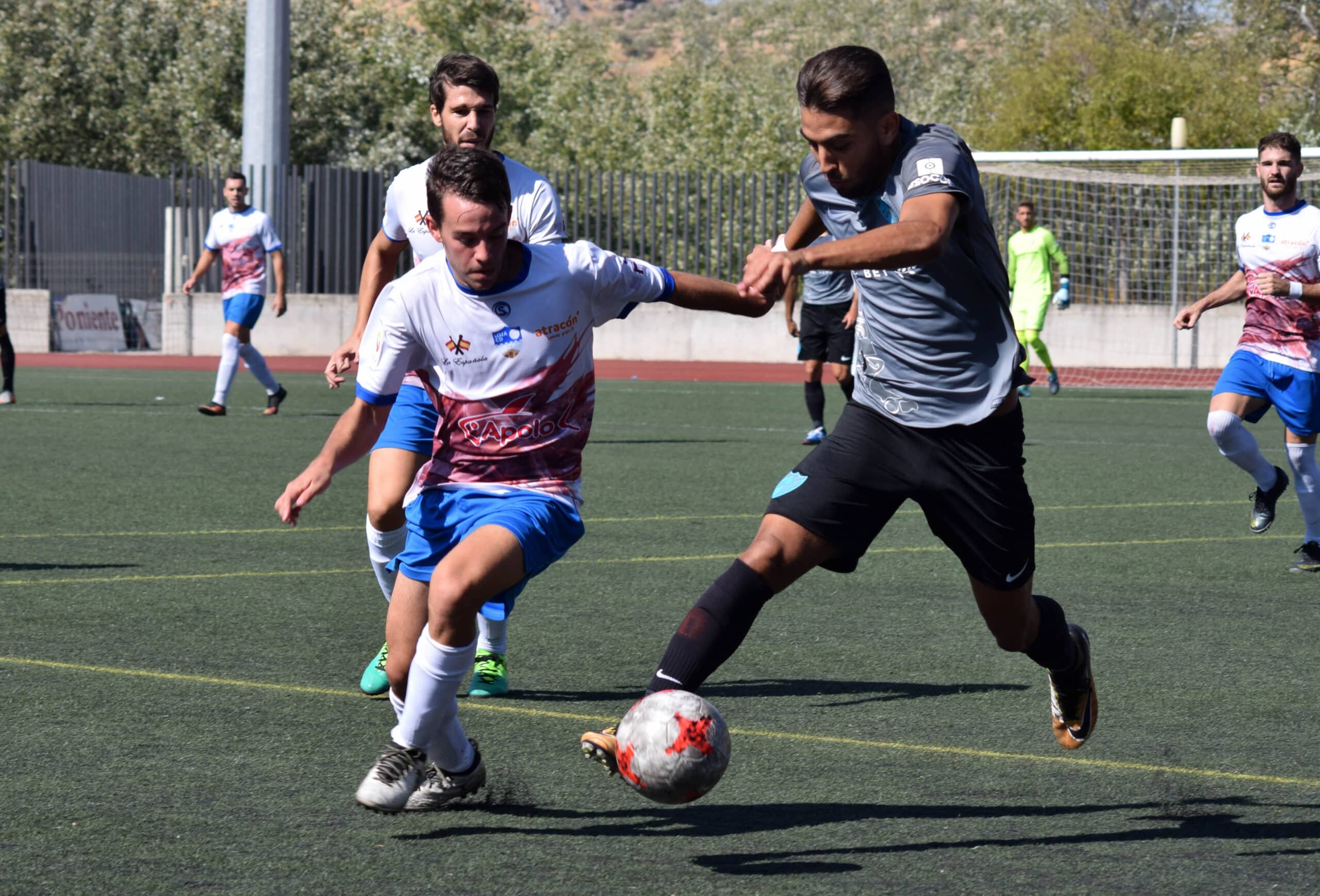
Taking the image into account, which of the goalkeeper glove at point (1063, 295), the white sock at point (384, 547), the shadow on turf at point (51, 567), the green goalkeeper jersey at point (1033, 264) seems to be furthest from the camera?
the goalkeeper glove at point (1063, 295)

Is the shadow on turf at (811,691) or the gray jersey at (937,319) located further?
the shadow on turf at (811,691)

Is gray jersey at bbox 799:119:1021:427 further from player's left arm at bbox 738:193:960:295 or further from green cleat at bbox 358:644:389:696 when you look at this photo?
green cleat at bbox 358:644:389:696

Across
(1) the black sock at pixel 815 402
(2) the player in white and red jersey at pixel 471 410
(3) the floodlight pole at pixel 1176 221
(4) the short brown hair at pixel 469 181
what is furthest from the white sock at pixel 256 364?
(3) the floodlight pole at pixel 1176 221

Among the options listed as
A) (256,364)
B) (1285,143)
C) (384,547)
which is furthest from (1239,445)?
(256,364)

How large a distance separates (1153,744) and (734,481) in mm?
7085

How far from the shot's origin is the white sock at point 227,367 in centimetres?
1612

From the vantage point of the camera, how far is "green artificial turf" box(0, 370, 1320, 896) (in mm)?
3889

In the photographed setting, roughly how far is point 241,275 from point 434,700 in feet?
42.0

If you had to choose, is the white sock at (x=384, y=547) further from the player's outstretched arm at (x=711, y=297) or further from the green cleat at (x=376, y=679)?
the player's outstretched arm at (x=711, y=297)

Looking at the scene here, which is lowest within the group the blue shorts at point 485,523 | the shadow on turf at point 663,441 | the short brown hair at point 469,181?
the shadow on turf at point 663,441

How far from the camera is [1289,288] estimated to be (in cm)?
830

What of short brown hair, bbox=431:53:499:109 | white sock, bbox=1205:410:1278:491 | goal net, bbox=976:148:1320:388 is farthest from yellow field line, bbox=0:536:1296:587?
goal net, bbox=976:148:1320:388

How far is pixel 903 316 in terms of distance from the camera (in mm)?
4500

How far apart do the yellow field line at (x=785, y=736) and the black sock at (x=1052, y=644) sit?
305 mm
